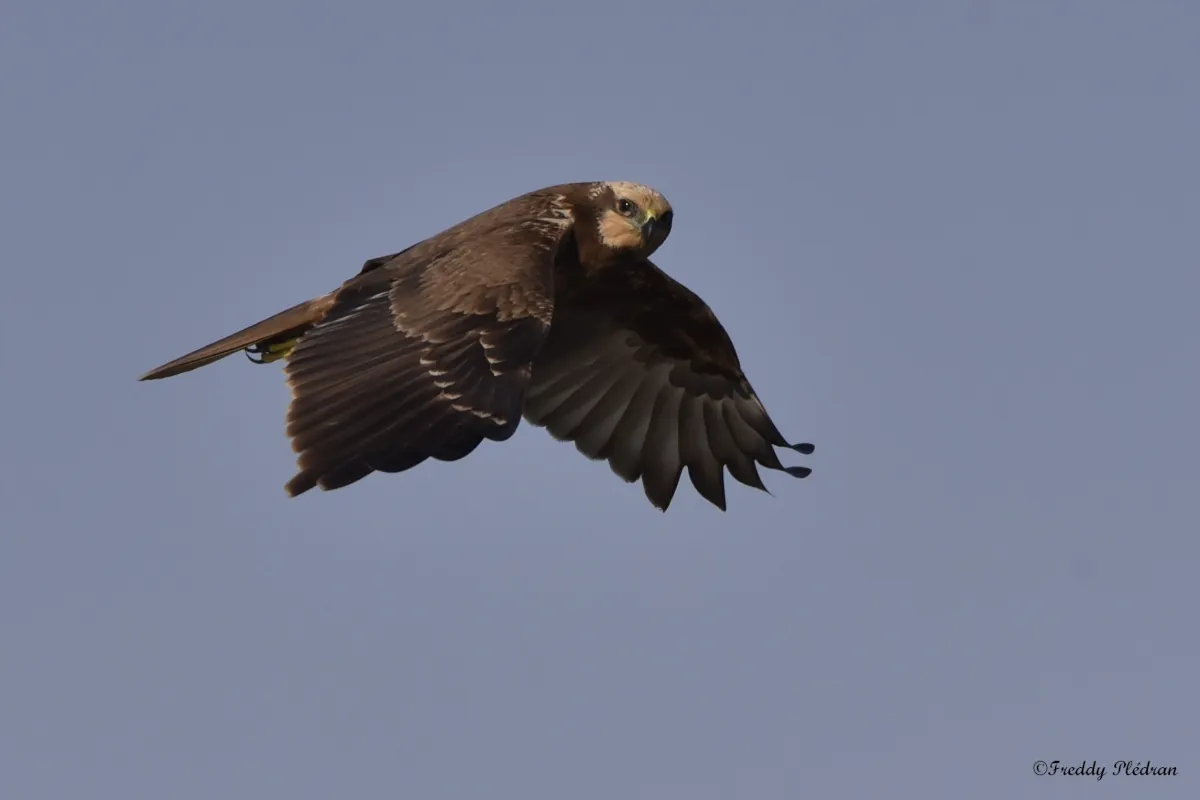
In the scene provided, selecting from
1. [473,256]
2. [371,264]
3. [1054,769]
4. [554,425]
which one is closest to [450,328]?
[473,256]

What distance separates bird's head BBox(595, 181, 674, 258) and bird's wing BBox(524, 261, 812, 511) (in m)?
1.04

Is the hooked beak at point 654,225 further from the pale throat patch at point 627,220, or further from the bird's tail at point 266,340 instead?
the bird's tail at point 266,340

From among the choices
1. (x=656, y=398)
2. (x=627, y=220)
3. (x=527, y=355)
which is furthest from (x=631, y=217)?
(x=527, y=355)

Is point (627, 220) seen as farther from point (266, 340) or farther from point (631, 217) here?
point (266, 340)

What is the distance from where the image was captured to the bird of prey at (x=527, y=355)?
1112 centimetres

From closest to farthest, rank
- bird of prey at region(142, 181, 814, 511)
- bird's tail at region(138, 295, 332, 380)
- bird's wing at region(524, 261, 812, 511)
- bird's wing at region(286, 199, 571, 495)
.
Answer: bird's wing at region(286, 199, 571, 495) → bird of prey at region(142, 181, 814, 511) → bird's tail at region(138, 295, 332, 380) → bird's wing at region(524, 261, 812, 511)

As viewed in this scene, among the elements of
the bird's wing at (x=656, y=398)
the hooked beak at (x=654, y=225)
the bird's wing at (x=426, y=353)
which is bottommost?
the bird's wing at (x=656, y=398)

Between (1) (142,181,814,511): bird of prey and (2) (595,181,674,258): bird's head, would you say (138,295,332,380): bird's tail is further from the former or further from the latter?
(2) (595,181,674,258): bird's head

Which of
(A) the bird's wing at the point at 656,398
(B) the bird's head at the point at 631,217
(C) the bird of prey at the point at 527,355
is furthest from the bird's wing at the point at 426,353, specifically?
(A) the bird's wing at the point at 656,398

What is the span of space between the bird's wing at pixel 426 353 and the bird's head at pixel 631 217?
42 cm

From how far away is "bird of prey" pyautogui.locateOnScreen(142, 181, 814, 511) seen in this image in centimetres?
1112

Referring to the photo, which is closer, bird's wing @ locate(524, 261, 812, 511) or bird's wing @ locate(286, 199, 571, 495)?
bird's wing @ locate(286, 199, 571, 495)

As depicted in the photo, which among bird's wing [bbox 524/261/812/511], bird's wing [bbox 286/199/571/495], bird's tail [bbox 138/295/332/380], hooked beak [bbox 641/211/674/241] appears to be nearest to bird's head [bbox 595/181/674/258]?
hooked beak [bbox 641/211/674/241]

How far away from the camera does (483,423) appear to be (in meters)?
11.1
